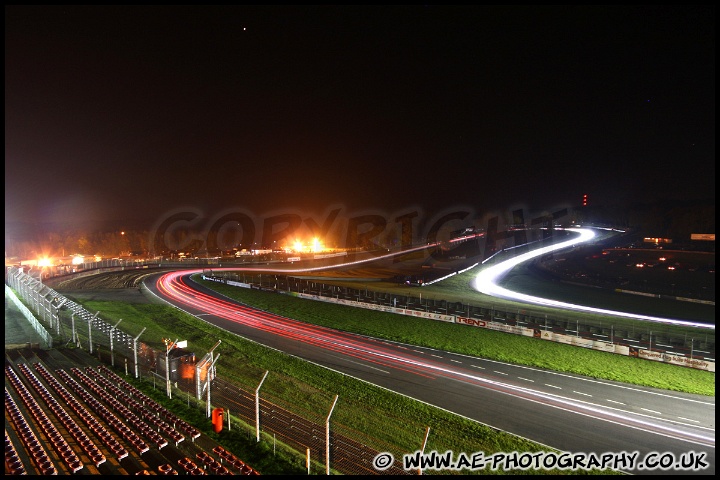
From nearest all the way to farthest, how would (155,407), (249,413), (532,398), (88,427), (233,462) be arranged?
(233,462), (88,427), (249,413), (155,407), (532,398)

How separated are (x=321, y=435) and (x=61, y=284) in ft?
167

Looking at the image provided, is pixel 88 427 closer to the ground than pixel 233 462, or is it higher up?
higher up

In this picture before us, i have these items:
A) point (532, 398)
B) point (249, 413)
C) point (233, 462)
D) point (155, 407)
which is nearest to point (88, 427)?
point (155, 407)

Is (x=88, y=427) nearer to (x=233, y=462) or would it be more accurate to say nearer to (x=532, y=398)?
(x=233, y=462)

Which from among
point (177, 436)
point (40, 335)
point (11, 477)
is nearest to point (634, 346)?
point (177, 436)

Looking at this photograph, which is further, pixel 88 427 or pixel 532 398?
pixel 532 398

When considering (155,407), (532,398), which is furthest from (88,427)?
(532,398)

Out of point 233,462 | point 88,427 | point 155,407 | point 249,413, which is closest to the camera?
point 233,462

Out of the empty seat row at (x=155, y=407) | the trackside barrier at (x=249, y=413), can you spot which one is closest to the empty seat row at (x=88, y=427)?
the trackside barrier at (x=249, y=413)

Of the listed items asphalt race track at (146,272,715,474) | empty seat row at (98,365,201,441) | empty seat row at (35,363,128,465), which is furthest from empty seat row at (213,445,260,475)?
asphalt race track at (146,272,715,474)

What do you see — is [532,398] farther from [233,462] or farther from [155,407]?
[155,407]

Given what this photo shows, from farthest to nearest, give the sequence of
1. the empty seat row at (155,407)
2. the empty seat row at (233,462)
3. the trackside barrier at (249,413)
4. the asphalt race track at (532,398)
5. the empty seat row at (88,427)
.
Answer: the asphalt race track at (532,398) → the empty seat row at (155,407) → the empty seat row at (88,427) → the trackside barrier at (249,413) → the empty seat row at (233,462)

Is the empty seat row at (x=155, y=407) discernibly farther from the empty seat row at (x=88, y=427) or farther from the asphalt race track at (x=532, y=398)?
the asphalt race track at (x=532, y=398)

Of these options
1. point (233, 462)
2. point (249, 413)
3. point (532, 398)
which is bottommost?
point (532, 398)
